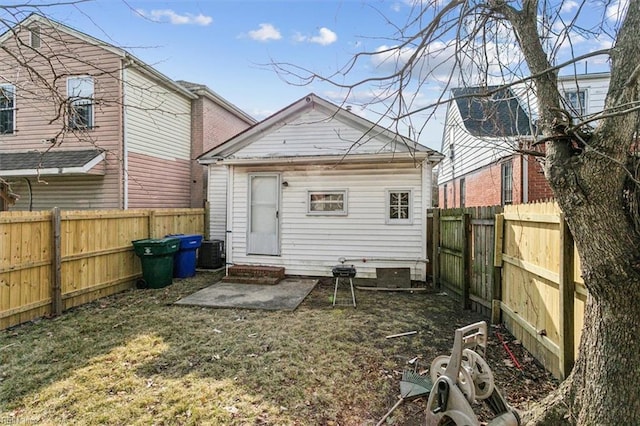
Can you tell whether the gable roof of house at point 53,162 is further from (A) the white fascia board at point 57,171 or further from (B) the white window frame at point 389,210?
(B) the white window frame at point 389,210

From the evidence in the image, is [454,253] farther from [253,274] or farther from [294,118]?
[294,118]

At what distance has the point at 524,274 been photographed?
14.2 feet

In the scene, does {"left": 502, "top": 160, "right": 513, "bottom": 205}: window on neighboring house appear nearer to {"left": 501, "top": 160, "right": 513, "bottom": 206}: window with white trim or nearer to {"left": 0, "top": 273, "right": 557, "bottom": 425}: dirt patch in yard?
{"left": 501, "top": 160, "right": 513, "bottom": 206}: window with white trim

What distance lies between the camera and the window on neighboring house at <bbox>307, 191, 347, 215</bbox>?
339 inches

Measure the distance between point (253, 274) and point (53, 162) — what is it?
22.0ft

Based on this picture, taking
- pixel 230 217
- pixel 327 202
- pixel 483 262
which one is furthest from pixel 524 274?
pixel 230 217

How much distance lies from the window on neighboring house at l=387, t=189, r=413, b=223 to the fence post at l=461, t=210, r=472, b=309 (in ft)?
6.96

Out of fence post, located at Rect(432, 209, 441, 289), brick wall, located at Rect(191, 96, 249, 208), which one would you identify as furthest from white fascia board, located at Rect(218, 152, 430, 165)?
brick wall, located at Rect(191, 96, 249, 208)

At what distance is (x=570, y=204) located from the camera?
6.93 feet

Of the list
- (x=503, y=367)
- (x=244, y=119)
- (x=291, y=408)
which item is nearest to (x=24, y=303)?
(x=291, y=408)

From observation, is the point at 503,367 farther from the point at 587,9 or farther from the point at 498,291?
the point at 587,9

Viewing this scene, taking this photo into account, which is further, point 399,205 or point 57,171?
point 57,171

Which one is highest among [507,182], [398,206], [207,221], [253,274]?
[507,182]

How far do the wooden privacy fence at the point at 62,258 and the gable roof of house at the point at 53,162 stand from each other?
3.12 m
